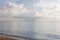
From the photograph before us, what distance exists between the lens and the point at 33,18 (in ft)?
4.13

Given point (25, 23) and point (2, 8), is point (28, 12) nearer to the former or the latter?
point (25, 23)

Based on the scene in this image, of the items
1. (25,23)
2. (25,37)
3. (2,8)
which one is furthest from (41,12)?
(2,8)

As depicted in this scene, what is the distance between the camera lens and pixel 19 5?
1271mm

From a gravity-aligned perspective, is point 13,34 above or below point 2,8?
below

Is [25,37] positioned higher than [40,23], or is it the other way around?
[40,23]

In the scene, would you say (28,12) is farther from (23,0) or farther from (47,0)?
(47,0)

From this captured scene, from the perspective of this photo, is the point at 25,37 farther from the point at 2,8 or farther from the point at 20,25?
the point at 2,8

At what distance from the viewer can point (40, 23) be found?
1237 millimetres

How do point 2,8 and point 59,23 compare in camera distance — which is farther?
point 2,8

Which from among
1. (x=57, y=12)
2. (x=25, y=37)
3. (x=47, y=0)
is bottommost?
(x=25, y=37)

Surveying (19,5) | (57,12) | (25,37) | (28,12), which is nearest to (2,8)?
(19,5)

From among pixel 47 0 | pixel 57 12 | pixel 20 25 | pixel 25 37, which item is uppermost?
pixel 47 0

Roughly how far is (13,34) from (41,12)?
443 mm

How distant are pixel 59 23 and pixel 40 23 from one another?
22 cm
